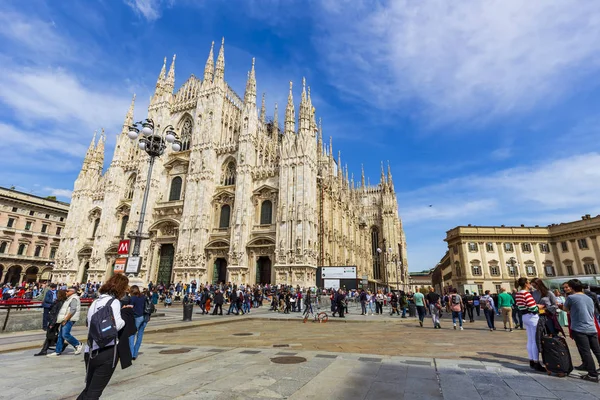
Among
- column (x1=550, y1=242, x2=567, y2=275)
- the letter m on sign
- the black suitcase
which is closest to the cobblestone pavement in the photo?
the black suitcase

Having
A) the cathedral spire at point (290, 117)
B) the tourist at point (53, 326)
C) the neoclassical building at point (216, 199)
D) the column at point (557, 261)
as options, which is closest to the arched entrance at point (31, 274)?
the neoclassical building at point (216, 199)

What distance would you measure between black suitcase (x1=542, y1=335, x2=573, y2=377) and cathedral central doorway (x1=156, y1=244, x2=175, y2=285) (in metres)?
33.4

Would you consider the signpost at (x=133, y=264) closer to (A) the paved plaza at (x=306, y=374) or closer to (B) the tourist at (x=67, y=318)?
(A) the paved plaza at (x=306, y=374)

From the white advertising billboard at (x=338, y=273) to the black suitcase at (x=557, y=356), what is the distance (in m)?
21.8

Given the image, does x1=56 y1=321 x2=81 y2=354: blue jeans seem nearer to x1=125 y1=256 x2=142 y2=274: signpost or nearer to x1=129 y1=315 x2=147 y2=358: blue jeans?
x1=129 y1=315 x2=147 y2=358: blue jeans

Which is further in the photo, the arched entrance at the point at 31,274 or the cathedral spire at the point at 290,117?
the arched entrance at the point at 31,274

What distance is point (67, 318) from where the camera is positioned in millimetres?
6715

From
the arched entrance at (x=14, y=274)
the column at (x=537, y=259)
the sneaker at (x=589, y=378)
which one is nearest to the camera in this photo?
the sneaker at (x=589, y=378)

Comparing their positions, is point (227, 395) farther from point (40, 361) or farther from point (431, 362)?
point (40, 361)

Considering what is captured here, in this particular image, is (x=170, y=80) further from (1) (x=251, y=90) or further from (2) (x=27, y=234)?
(2) (x=27, y=234)

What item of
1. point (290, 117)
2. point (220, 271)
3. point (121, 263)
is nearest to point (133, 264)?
point (121, 263)

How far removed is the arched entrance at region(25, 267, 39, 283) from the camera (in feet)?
152

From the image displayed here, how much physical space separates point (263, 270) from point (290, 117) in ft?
51.7

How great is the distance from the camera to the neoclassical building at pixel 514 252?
136 feet
